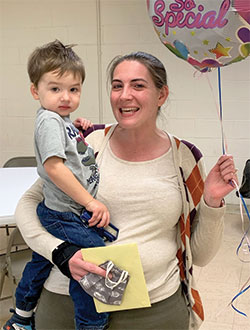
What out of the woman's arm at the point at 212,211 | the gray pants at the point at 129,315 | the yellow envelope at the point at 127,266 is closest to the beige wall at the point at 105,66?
the woman's arm at the point at 212,211

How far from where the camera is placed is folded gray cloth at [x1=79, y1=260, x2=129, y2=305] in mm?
1437

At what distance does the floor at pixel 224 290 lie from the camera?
2871 mm

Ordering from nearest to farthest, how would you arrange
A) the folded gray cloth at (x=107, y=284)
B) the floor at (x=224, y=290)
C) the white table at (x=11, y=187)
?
the folded gray cloth at (x=107, y=284) < the white table at (x=11, y=187) < the floor at (x=224, y=290)

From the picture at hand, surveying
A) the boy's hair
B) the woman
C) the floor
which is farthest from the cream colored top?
the floor

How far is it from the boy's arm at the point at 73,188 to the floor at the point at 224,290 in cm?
152

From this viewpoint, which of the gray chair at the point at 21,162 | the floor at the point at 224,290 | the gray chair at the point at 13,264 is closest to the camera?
the gray chair at the point at 13,264

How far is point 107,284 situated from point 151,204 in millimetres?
294

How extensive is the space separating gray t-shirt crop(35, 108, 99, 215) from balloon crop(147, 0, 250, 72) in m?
0.43

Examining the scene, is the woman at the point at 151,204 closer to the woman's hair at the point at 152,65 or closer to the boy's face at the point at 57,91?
the woman's hair at the point at 152,65

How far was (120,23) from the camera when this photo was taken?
4641 millimetres

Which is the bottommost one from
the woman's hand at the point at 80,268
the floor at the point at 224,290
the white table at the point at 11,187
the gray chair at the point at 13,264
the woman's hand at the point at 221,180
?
the floor at the point at 224,290

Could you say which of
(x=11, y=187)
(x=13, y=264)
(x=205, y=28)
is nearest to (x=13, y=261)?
(x=13, y=264)

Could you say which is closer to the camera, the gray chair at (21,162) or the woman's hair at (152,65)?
the woman's hair at (152,65)

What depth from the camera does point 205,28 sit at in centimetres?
139
